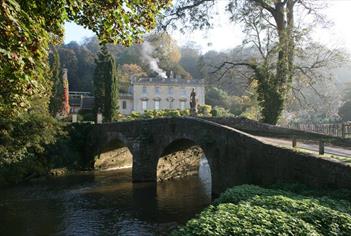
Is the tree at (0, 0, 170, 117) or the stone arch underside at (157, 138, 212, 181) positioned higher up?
the tree at (0, 0, 170, 117)

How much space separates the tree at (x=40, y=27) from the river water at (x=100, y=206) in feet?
28.2

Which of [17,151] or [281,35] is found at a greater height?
[281,35]

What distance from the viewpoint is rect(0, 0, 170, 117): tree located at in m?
6.32

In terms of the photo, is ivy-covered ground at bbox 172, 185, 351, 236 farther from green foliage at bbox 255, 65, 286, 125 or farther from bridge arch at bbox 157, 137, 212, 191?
green foliage at bbox 255, 65, 286, 125

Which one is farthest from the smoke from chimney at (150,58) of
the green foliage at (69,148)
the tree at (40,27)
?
the tree at (40,27)

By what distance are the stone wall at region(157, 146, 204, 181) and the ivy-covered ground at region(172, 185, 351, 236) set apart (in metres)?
17.3

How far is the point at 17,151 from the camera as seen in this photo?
2938 cm

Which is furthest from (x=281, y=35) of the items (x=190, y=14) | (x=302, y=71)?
(x=190, y=14)

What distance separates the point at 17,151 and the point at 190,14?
1635cm

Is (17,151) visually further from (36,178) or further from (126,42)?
(126,42)

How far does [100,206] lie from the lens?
2098 cm

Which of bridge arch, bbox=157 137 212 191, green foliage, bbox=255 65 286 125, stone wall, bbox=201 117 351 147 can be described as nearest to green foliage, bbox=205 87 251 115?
bridge arch, bbox=157 137 212 191

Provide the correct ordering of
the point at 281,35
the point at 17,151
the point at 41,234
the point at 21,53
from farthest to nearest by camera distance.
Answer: the point at 17,151
the point at 281,35
the point at 41,234
the point at 21,53

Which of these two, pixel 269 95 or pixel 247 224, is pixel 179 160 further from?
pixel 247 224
